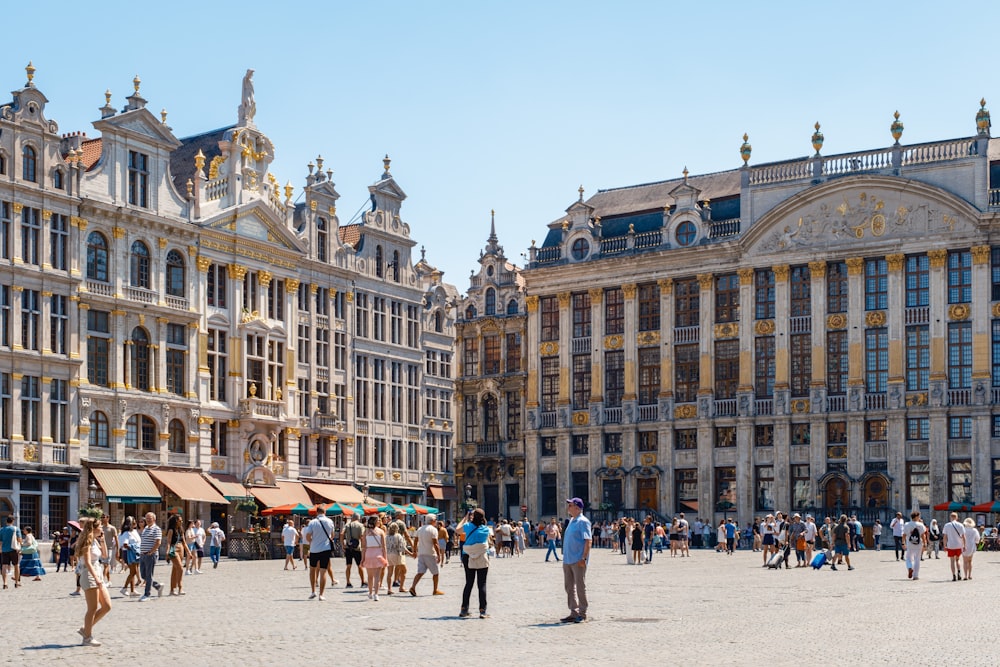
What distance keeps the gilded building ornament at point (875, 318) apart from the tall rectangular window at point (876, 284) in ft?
0.85

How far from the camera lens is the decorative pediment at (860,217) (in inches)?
2746

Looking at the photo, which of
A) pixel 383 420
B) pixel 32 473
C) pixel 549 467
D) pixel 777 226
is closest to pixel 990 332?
pixel 777 226

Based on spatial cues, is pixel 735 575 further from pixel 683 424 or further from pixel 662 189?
pixel 662 189

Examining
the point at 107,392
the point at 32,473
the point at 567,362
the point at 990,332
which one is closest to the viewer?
the point at 32,473

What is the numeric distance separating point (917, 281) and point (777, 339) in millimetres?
6975

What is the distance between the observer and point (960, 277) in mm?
69688

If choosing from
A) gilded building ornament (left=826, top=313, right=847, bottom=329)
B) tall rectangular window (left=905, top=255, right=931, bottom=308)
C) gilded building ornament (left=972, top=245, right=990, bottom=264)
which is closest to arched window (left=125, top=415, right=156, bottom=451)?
gilded building ornament (left=826, top=313, right=847, bottom=329)

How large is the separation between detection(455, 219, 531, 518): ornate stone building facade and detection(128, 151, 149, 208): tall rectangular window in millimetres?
30236

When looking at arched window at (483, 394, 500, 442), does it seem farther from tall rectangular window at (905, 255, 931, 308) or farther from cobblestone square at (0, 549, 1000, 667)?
cobblestone square at (0, 549, 1000, 667)

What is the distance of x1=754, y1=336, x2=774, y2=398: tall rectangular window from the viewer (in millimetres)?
74250

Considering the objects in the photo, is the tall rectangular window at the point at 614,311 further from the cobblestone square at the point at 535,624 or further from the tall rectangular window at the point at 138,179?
the cobblestone square at the point at 535,624

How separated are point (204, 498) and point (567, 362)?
79.9 feet

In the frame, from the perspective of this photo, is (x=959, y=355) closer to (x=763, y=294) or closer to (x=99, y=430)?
(x=763, y=294)

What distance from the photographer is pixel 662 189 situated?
82312 millimetres
